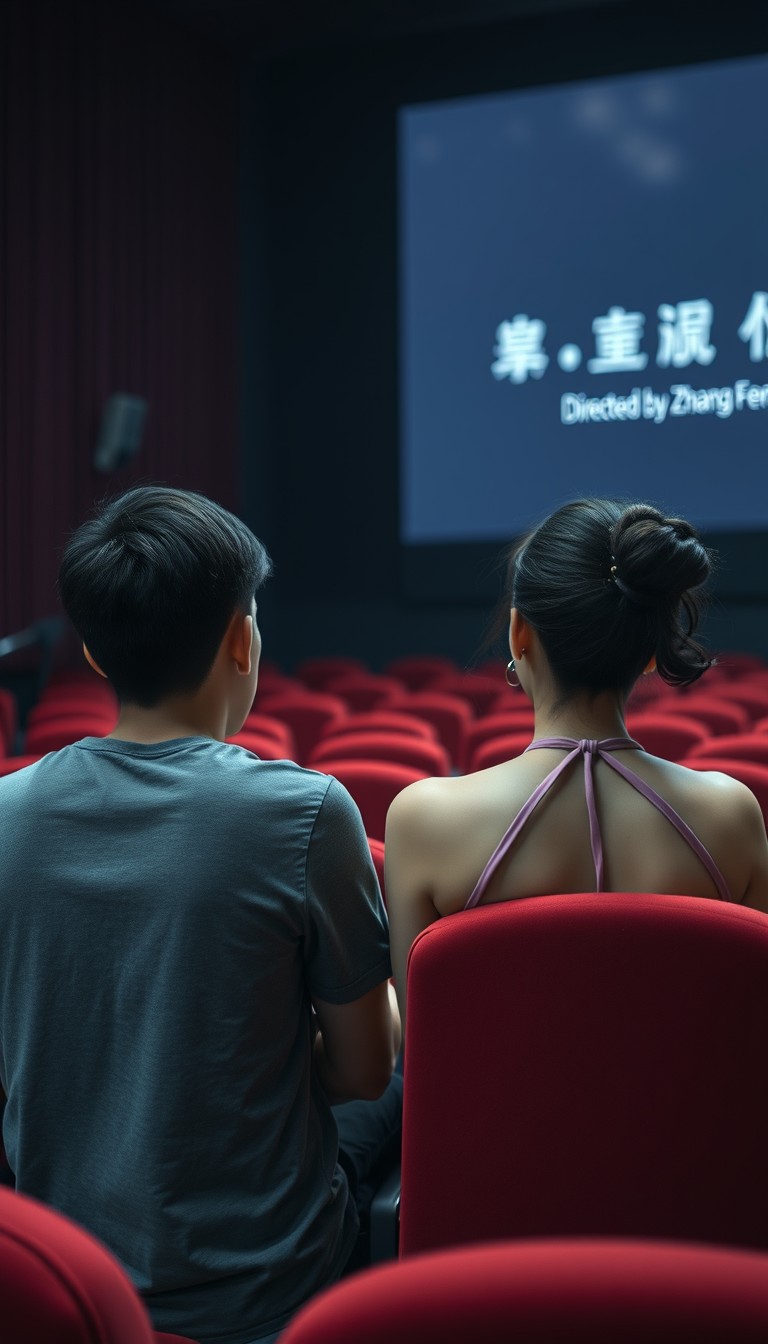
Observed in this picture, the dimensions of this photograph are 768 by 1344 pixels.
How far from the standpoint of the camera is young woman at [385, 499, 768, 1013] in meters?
1.39

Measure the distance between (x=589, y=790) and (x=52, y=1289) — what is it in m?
0.85

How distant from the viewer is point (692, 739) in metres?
3.42

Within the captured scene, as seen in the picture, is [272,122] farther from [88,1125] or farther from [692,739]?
[88,1125]

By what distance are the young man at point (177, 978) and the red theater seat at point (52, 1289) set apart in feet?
1.79

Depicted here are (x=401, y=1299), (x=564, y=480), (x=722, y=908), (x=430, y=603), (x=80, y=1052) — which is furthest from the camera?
(x=430, y=603)

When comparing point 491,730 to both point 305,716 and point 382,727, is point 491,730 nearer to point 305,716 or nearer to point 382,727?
point 382,727

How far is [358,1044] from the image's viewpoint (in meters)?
1.35

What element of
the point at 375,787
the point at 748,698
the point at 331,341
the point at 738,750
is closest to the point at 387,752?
the point at 375,787

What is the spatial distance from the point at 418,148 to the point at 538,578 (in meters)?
8.53

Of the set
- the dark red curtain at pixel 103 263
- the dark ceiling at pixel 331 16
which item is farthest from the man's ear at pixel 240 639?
the dark ceiling at pixel 331 16

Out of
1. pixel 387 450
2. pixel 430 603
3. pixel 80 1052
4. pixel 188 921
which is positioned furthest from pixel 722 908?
pixel 387 450

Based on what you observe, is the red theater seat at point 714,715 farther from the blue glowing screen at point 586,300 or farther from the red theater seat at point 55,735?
the blue glowing screen at point 586,300

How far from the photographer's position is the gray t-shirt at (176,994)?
1229 millimetres

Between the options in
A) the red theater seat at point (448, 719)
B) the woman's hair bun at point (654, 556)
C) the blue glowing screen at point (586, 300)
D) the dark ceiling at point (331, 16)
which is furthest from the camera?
the dark ceiling at point (331, 16)
